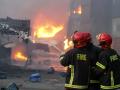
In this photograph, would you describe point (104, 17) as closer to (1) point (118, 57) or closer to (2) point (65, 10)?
(2) point (65, 10)

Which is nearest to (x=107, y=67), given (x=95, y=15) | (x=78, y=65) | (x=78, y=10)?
(x=78, y=65)

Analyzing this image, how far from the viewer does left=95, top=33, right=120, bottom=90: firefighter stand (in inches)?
253

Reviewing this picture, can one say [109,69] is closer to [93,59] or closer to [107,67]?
[107,67]

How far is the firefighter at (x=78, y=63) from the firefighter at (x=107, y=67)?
0.23m

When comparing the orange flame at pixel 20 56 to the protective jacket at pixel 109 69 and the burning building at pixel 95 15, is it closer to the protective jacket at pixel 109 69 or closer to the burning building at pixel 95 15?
the burning building at pixel 95 15

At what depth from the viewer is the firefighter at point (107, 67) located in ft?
21.0

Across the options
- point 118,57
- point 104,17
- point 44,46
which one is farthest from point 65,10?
point 118,57

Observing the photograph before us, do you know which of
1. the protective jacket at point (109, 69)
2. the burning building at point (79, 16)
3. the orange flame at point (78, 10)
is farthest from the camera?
the orange flame at point (78, 10)

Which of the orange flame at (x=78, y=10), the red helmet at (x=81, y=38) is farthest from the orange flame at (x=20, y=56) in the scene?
the red helmet at (x=81, y=38)

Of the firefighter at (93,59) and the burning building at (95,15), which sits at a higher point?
the burning building at (95,15)

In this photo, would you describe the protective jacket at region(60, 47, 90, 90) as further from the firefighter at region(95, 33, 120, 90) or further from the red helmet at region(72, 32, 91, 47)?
the firefighter at region(95, 33, 120, 90)

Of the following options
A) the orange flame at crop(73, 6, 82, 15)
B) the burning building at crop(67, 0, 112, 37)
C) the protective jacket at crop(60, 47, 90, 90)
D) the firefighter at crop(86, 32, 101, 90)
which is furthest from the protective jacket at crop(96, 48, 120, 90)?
the orange flame at crop(73, 6, 82, 15)

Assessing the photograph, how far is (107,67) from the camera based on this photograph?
647 centimetres

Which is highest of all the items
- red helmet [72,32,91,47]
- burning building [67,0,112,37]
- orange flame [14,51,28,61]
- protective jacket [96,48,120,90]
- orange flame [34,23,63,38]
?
burning building [67,0,112,37]
